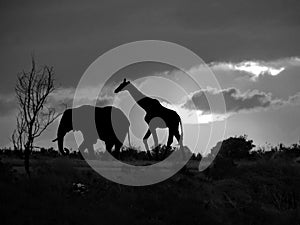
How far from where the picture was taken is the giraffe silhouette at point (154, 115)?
28.7 m

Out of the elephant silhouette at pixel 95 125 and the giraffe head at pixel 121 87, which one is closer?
the elephant silhouette at pixel 95 125

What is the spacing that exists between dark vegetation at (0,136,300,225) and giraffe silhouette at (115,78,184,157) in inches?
56.2

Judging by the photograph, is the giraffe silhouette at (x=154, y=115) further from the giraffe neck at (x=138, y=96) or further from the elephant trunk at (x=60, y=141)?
the elephant trunk at (x=60, y=141)

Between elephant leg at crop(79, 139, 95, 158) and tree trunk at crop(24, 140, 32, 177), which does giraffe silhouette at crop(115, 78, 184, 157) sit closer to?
elephant leg at crop(79, 139, 95, 158)

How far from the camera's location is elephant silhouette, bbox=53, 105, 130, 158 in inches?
1069

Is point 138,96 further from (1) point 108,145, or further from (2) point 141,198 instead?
(2) point 141,198

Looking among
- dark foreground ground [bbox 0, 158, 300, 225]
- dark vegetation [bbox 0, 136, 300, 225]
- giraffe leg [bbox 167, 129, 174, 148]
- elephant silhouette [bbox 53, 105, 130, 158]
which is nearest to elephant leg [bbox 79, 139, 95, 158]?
elephant silhouette [bbox 53, 105, 130, 158]

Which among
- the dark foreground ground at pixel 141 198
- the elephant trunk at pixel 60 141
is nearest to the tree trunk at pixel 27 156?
the dark foreground ground at pixel 141 198

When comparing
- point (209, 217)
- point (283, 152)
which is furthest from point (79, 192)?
point (283, 152)

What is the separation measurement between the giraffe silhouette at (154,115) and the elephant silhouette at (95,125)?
147 cm

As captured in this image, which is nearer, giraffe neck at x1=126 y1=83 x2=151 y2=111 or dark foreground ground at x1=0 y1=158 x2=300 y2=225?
dark foreground ground at x1=0 y1=158 x2=300 y2=225

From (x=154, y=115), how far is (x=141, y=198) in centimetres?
623

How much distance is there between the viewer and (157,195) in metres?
23.9

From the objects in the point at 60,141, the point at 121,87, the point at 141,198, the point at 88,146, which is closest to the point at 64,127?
the point at 60,141
